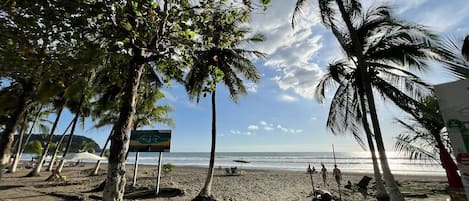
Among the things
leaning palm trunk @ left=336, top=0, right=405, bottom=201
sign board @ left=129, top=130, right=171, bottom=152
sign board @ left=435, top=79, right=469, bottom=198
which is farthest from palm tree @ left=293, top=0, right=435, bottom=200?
sign board @ left=129, top=130, right=171, bottom=152

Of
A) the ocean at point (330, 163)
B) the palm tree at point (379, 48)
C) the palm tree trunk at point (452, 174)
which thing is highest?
the palm tree at point (379, 48)

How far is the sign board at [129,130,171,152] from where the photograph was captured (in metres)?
11.4

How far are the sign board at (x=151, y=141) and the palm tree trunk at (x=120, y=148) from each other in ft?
23.7

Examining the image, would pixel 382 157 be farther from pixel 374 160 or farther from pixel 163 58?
pixel 163 58

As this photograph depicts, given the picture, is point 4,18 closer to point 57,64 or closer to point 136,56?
point 57,64

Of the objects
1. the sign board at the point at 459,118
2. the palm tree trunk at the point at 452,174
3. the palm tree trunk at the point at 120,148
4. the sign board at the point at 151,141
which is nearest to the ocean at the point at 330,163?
the palm tree trunk at the point at 452,174

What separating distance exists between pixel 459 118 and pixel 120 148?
484 centimetres

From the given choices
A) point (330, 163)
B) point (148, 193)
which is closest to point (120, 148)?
point (148, 193)

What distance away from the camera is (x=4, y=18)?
117 inches

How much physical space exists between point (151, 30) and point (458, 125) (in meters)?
4.92

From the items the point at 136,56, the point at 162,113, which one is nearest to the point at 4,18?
the point at 136,56

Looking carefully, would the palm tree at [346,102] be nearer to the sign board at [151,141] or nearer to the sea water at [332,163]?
the sea water at [332,163]

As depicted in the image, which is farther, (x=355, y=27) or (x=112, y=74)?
(x=355, y=27)

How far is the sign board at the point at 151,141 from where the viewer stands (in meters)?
11.4
